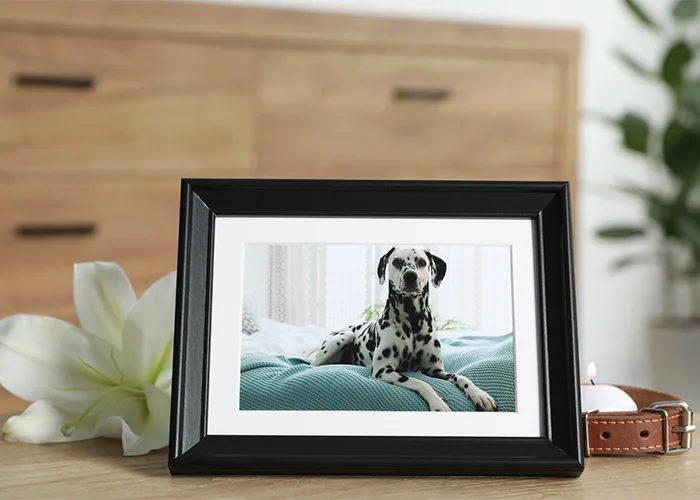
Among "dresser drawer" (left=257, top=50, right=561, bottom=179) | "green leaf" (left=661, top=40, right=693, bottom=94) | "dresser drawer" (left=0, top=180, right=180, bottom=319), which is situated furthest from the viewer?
"green leaf" (left=661, top=40, right=693, bottom=94)

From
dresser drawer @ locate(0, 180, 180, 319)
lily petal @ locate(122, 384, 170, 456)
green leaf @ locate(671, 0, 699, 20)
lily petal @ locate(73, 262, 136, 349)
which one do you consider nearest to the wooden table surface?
lily petal @ locate(122, 384, 170, 456)

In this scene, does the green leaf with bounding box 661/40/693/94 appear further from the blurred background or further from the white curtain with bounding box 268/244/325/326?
the white curtain with bounding box 268/244/325/326

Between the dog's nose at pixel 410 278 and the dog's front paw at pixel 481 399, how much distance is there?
10 centimetres

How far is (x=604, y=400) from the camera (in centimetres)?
66

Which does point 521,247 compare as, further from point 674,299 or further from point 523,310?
point 674,299

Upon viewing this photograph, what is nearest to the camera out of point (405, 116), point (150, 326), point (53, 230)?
point (150, 326)

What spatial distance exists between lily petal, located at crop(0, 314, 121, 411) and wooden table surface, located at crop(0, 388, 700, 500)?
0.22 ft

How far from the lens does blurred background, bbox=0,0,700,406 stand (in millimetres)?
1534

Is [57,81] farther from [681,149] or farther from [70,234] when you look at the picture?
[681,149]

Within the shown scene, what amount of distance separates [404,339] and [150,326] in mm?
239

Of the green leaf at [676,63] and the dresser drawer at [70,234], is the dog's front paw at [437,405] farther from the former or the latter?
the green leaf at [676,63]

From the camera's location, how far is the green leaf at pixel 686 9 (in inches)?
78.5

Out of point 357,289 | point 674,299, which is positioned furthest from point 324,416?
point 674,299

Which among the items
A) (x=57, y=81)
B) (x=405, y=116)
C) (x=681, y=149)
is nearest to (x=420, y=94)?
(x=405, y=116)
